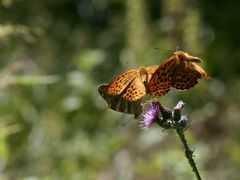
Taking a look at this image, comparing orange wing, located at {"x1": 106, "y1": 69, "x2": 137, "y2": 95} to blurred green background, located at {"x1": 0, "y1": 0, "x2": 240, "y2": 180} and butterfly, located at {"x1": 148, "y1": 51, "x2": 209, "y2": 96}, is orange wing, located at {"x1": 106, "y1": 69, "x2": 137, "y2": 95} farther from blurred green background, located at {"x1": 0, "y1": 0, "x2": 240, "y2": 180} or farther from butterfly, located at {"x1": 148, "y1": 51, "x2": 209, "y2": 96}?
blurred green background, located at {"x1": 0, "y1": 0, "x2": 240, "y2": 180}

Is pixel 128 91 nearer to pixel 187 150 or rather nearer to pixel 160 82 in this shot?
pixel 160 82

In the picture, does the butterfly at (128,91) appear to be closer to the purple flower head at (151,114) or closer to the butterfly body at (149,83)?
the butterfly body at (149,83)

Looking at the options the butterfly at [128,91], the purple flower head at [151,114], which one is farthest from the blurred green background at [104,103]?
the butterfly at [128,91]

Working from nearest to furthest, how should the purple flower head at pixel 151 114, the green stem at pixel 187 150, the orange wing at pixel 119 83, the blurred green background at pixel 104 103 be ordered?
the green stem at pixel 187 150, the orange wing at pixel 119 83, the purple flower head at pixel 151 114, the blurred green background at pixel 104 103

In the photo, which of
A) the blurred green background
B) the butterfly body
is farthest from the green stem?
the blurred green background

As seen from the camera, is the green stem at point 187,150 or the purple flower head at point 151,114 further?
the purple flower head at point 151,114

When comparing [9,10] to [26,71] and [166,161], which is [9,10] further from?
[166,161]

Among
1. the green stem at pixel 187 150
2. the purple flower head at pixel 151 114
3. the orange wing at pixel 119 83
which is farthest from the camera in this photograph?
the purple flower head at pixel 151 114
